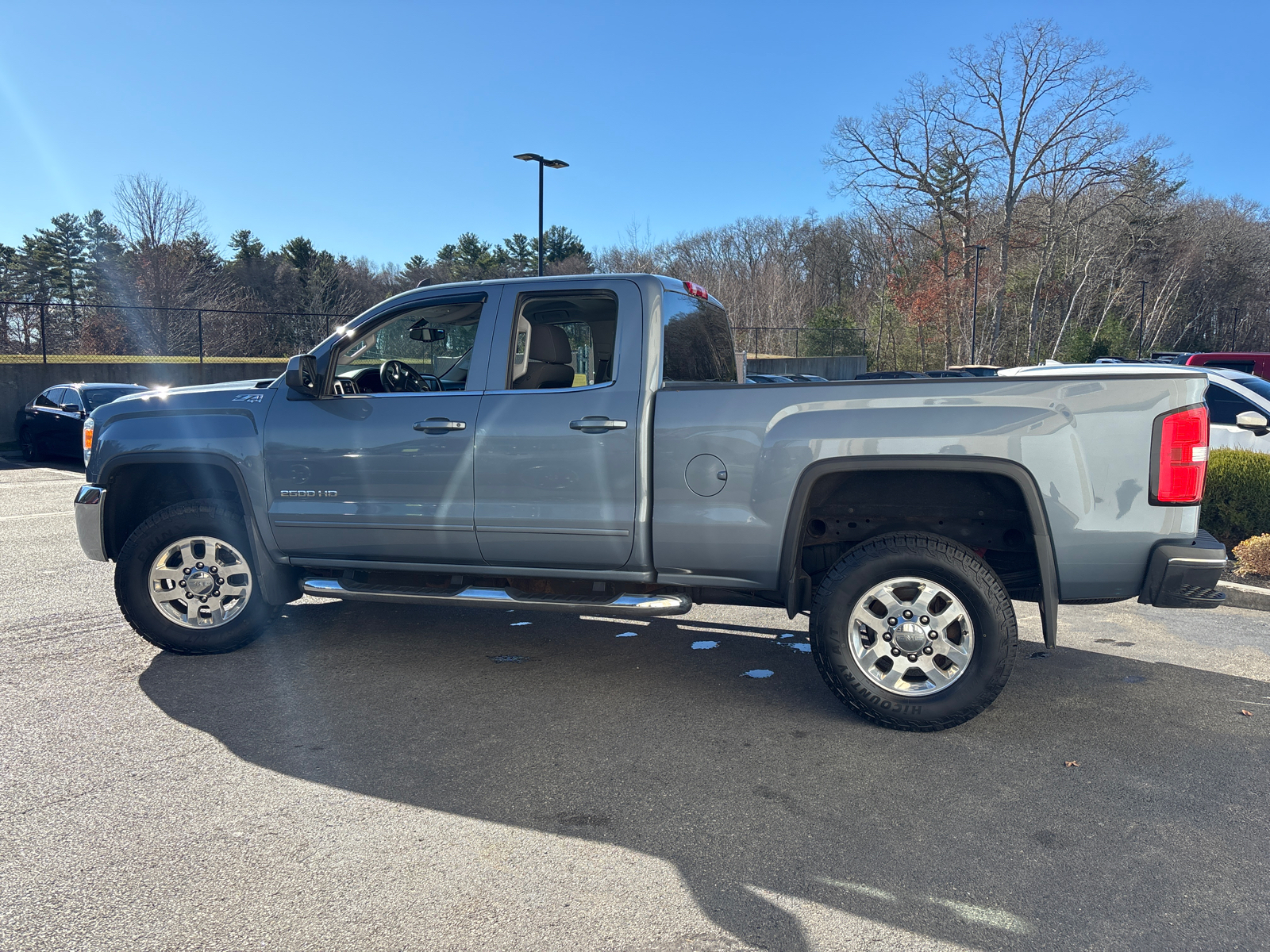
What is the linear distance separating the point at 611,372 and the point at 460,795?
215 cm

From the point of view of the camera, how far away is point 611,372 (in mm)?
4570

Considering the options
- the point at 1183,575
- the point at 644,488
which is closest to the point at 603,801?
the point at 644,488

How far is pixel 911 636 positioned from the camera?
4.11 meters

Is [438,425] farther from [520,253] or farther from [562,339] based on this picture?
[520,253]

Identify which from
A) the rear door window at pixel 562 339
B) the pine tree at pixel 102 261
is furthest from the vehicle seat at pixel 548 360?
the pine tree at pixel 102 261

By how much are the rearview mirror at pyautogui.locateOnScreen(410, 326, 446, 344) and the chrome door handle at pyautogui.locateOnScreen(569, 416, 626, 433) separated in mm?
1151

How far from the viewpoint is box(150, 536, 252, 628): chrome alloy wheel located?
16.6 ft

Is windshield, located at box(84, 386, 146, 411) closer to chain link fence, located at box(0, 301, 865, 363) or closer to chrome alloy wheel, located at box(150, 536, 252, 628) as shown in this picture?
chain link fence, located at box(0, 301, 865, 363)

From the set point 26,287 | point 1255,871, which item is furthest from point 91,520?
point 26,287

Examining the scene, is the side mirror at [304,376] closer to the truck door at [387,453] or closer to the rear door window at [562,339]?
the truck door at [387,453]

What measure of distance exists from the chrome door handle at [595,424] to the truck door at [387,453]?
0.58 meters

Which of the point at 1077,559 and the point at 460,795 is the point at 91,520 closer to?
the point at 460,795

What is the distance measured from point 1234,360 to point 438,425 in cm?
1671

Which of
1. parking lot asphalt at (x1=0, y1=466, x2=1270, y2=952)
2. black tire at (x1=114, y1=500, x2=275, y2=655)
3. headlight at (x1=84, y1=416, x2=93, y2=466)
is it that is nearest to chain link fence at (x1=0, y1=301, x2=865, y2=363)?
headlight at (x1=84, y1=416, x2=93, y2=466)
